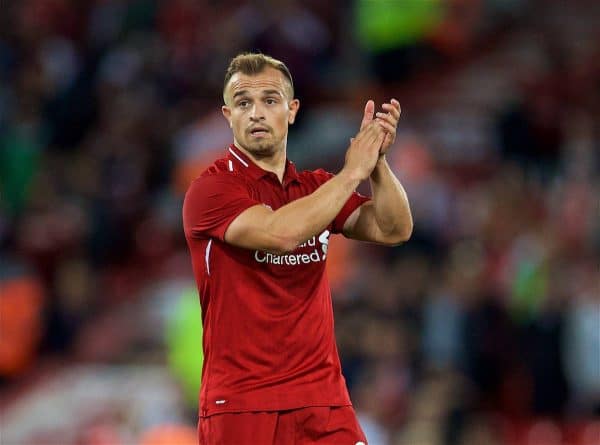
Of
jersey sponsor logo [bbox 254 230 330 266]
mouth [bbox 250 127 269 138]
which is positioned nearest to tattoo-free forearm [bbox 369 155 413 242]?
jersey sponsor logo [bbox 254 230 330 266]

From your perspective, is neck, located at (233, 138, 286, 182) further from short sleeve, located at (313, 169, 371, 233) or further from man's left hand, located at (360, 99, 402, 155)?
man's left hand, located at (360, 99, 402, 155)

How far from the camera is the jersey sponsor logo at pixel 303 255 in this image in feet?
16.4

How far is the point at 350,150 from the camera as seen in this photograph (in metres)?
5.02

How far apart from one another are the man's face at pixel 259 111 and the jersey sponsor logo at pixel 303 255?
385 millimetres

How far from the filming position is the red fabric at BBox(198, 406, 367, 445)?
4867 millimetres

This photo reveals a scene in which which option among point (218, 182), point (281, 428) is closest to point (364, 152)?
point (218, 182)

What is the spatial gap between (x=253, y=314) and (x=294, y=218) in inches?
16.8

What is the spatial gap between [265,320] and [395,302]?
167 inches

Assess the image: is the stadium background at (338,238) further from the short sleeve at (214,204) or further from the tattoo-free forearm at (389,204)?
the short sleeve at (214,204)

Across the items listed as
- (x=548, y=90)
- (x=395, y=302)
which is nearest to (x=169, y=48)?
(x=548, y=90)

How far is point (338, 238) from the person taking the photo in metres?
10.4

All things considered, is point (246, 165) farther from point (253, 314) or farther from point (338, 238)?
point (338, 238)

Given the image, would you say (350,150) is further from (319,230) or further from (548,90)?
(548,90)

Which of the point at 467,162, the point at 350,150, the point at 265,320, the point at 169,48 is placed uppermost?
the point at 169,48
